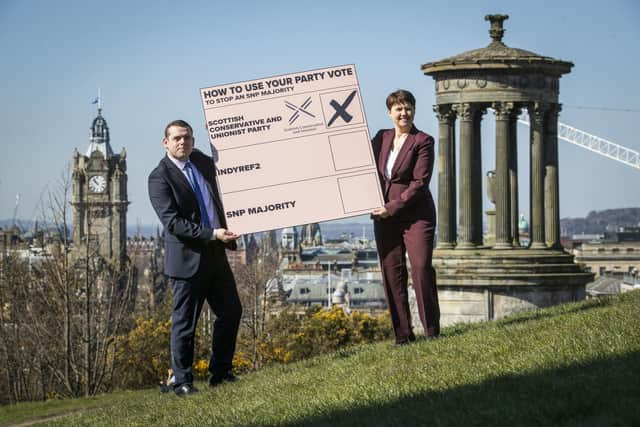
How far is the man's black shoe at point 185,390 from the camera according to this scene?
1226 cm

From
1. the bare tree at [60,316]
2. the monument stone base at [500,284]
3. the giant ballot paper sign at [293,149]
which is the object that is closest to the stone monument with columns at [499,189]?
the monument stone base at [500,284]

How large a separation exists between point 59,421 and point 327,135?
363 cm

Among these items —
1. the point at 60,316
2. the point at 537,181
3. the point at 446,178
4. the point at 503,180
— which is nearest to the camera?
the point at 503,180

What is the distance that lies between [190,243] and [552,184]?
997 inches

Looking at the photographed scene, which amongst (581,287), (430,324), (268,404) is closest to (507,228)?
(581,287)

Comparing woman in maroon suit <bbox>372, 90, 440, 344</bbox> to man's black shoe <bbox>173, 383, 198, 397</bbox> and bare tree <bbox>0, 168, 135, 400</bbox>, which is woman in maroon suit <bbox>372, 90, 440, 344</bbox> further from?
bare tree <bbox>0, 168, 135, 400</bbox>

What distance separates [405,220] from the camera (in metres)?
12.5

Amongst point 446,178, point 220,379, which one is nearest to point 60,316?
point 446,178

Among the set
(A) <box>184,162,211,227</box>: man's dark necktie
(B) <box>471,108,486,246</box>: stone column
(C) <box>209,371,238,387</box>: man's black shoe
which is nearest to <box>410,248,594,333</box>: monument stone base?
(B) <box>471,108,486,246</box>: stone column

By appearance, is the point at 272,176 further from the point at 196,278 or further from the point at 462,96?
the point at 462,96

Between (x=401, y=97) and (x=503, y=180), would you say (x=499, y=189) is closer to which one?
(x=503, y=180)

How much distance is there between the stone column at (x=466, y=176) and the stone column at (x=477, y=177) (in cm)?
6

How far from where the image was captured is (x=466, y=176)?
116 ft

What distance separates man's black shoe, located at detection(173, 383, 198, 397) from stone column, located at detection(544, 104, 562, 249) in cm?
2467
